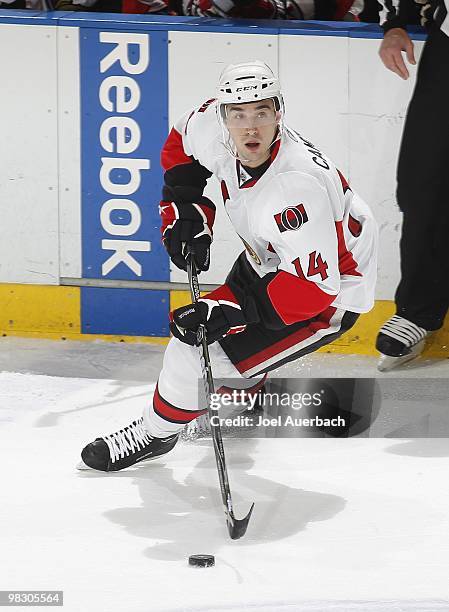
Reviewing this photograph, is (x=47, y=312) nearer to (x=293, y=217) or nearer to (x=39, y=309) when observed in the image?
(x=39, y=309)

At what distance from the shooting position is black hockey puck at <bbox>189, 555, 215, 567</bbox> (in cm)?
285

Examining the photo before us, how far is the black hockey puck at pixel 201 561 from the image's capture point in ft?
9.36

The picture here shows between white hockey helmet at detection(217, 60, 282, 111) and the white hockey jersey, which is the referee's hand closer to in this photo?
the white hockey jersey

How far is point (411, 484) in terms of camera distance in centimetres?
345

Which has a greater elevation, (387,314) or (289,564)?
(387,314)

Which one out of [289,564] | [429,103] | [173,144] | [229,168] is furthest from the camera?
[429,103]

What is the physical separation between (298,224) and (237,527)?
2.22 feet

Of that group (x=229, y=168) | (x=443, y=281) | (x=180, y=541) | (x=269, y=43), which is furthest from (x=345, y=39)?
(x=180, y=541)

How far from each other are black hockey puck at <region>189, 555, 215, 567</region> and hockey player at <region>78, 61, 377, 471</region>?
53 cm

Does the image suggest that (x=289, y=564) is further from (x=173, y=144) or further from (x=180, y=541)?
(x=173, y=144)

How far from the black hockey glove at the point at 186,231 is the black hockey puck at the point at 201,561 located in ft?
3.16

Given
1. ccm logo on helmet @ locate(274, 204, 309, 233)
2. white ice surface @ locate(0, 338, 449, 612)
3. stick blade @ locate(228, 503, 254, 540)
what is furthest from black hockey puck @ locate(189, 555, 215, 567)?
ccm logo on helmet @ locate(274, 204, 309, 233)

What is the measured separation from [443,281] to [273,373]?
2.04 feet

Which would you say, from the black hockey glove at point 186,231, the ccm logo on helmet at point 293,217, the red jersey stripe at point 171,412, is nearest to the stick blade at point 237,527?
the red jersey stripe at point 171,412
